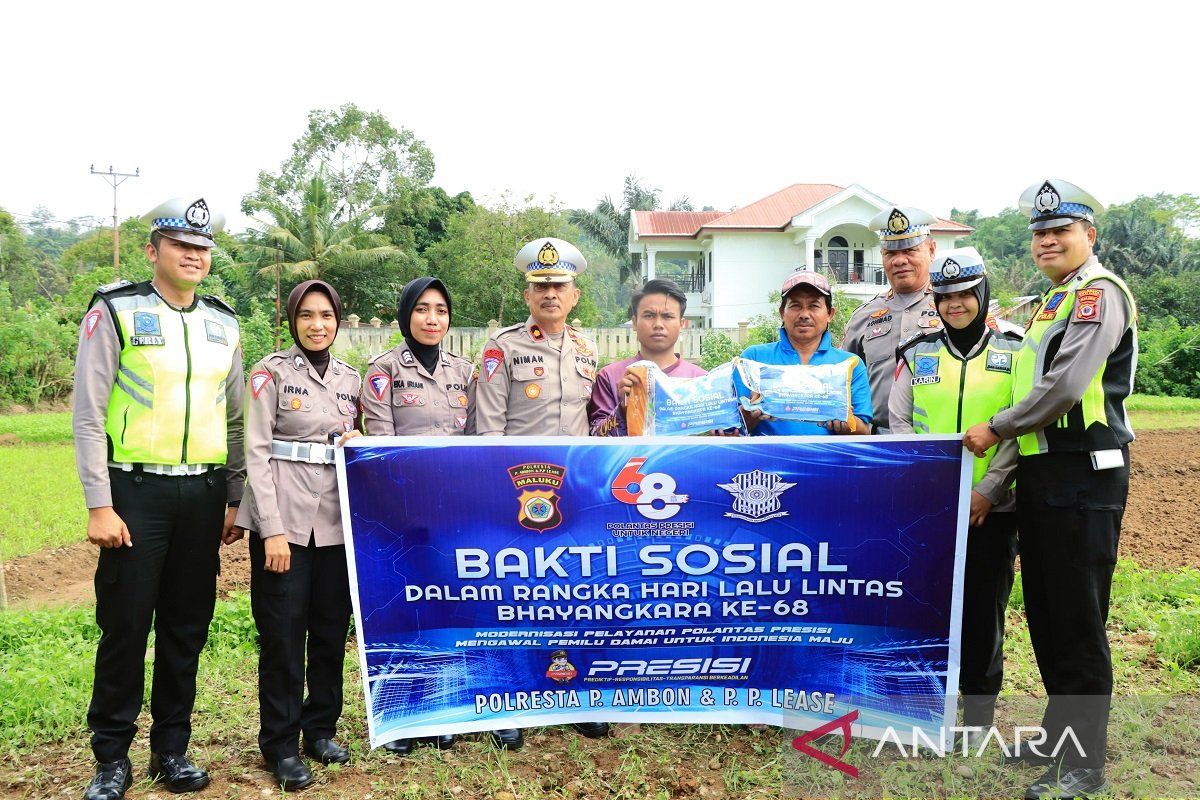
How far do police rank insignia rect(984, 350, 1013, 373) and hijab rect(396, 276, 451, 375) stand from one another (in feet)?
7.53

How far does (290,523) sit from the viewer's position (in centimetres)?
330

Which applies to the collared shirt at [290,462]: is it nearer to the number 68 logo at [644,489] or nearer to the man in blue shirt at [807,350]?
the number 68 logo at [644,489]

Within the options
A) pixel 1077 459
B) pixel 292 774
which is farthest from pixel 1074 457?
pixel 292 774

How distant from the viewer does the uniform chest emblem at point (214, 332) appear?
11.0 ft

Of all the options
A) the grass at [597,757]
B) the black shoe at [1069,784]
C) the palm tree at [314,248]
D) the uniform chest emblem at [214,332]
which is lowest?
the grass at [597,757]

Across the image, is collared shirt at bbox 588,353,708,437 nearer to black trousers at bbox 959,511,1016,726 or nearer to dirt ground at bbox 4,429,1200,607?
black trousers at bbox 959,511,1016,726

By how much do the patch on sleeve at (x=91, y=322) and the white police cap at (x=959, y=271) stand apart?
326 cm

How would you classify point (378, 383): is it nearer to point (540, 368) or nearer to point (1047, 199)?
point (540, 368)

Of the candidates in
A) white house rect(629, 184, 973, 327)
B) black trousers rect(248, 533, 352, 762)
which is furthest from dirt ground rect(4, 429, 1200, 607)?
white house rect(629, 184, 973, 327)

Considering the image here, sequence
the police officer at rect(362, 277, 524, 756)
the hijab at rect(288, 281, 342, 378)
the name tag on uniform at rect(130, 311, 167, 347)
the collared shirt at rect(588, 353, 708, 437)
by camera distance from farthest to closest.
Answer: the collared shirt at rect(588, 353, 708, 437) → the police officer at rect(362, 277, 524, 756) → the hijab at rect(288, 281, 342, 378) → the name tag on uniform at rect(130, 311, 167, 347)

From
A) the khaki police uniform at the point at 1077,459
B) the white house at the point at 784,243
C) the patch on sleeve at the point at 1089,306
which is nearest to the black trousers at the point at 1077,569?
the khaki police uniform at the point at 1077,459

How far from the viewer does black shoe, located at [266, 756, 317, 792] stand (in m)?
3.27

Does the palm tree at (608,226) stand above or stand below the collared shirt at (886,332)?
above

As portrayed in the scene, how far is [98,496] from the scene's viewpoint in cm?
304
